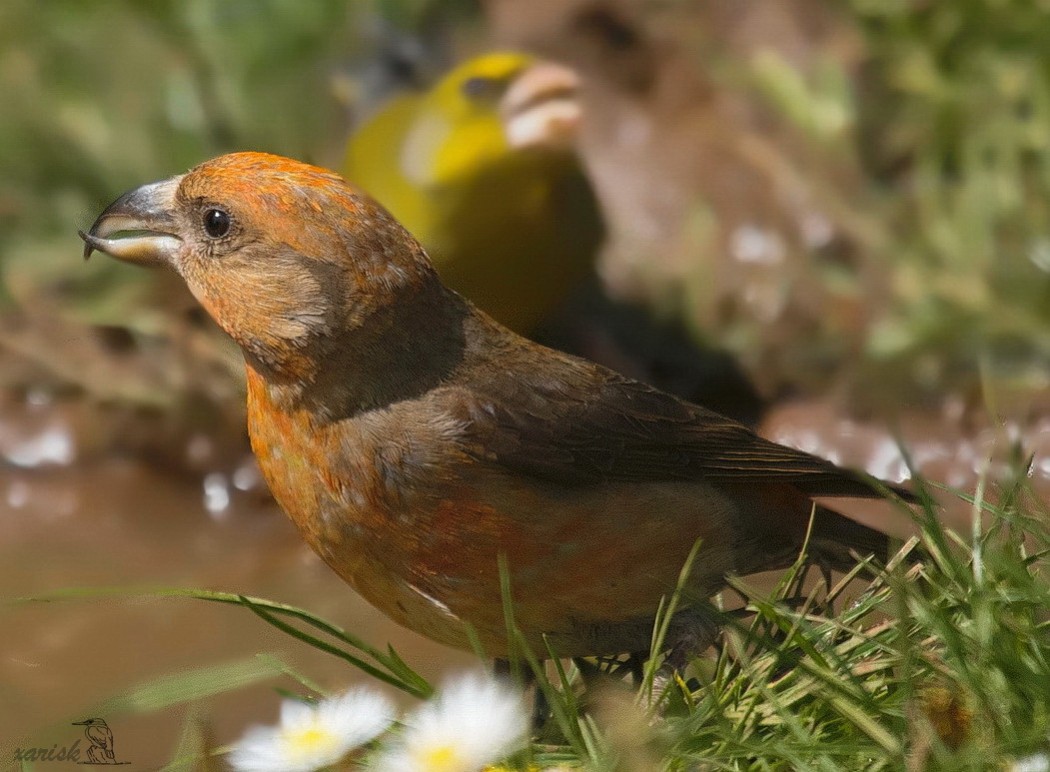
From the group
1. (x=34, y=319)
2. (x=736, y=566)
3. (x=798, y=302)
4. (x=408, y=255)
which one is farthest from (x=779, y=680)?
(x=34, y=319)

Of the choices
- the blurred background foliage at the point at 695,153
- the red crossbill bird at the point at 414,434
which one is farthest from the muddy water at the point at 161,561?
the red crossbill bird at the point at 414,434

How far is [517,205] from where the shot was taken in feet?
15.5

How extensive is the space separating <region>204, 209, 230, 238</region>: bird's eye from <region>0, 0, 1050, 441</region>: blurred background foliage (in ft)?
8.09

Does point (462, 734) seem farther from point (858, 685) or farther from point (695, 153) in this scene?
point (695, 153)

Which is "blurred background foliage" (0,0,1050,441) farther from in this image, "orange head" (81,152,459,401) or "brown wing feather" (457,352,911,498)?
"orange head" (81,152,459,401)

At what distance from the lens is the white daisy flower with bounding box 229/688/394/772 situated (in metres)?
2.26

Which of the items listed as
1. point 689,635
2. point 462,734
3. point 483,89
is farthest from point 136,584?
point 462,734

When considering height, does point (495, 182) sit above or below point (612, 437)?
above

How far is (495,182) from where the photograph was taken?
15.5 ft

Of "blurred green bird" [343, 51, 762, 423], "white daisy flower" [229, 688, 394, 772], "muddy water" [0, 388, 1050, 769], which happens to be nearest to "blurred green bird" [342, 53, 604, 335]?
"blurred green bird" [343, 51, 762, 423]

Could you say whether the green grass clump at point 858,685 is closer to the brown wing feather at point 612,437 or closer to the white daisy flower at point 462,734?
the white daisy flower at point 462,734

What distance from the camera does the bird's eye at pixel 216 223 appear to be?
2779 millimetres

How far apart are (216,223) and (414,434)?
57 centimetres

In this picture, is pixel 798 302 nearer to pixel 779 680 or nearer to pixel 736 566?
pixel 736 566
